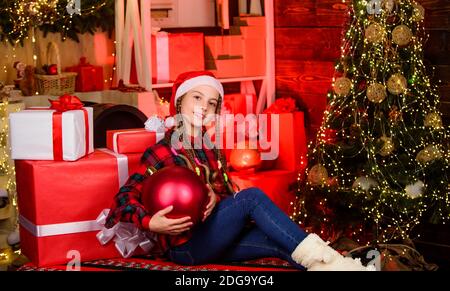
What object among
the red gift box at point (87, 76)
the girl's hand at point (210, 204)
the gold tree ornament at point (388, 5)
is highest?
the gold tree ornament at point (388, 5)

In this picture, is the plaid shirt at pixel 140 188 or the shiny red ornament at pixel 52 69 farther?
the shiny red ornament at pixel 52 69

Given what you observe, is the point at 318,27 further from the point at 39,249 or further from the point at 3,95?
the point at 39,249

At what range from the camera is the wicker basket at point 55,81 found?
4992 millimetres

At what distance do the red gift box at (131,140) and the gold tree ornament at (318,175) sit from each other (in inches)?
39.6

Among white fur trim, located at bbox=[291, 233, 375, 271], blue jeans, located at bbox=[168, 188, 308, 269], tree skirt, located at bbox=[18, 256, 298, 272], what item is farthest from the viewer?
tree skirt, located at bbox=[18, 256, 298, 272]

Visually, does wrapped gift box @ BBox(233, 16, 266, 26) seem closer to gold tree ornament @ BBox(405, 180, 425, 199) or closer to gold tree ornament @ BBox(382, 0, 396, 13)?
gold tree ornament @ BBox(382, 0, 396, 13)

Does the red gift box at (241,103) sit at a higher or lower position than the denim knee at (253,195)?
higher

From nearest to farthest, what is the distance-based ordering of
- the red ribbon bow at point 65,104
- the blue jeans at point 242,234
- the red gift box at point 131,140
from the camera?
1. the blue jeans at point 242,234
2. the red ribbon bow at point 65,104
3. the red gift box at point 131,140

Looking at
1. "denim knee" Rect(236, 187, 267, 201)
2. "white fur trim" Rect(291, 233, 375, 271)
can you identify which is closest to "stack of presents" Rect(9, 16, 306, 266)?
"denim knee" Rect(236, 187, 267, 201)

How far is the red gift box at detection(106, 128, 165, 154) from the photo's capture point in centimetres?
377

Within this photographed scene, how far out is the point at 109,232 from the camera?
3648 mm

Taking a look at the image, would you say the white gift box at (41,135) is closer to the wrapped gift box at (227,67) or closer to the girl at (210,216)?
the girl at (210,216)

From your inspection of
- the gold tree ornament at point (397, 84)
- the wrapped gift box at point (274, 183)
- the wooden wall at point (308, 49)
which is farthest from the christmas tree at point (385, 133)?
the wrapped gift box at point (274, 183)

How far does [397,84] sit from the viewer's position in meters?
4.23
